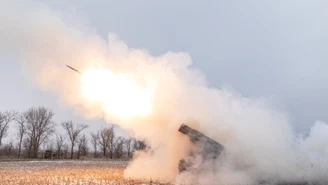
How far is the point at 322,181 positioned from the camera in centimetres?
2120

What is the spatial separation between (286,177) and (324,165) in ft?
8.13

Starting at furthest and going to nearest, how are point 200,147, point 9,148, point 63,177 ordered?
point 9,148 < point 63,177 < point 200,147

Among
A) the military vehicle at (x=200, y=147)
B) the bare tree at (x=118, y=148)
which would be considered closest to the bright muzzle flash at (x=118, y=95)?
the military vehicle at (x=200, y=147)

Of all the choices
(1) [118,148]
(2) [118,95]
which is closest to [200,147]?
(2) [118,95]

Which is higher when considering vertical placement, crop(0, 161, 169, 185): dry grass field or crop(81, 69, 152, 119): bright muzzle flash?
crop(81, 69, 152, 119): bright muzzle flash

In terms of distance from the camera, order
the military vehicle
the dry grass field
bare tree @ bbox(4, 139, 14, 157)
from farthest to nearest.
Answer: bare tree @ bbox(4, 139, 14, 157), the military vehicle, the dry grass field

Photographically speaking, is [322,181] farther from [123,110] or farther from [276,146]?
[123,110]

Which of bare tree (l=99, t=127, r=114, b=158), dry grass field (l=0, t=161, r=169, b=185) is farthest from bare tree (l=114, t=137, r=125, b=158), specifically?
dry grass field (l=0, t=161, r=169, b=185)

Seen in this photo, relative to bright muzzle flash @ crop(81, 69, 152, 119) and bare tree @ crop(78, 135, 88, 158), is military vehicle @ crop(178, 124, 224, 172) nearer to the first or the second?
bright muzzle flash @ crop(81, 69, 152, 119)

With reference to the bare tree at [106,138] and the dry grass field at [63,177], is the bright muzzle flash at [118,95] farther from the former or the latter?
the bare tree at [106,138]

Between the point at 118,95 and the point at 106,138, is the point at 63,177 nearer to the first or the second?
the point at 118,95

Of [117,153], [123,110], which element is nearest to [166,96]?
[123,110]

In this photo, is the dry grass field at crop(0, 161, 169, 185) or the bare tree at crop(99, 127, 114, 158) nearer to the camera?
the dry grass field at crop(0, 161, 169, 185)

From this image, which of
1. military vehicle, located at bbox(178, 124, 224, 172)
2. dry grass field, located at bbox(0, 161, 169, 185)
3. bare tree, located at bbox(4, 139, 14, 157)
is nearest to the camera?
dry grass field, located at bbox(0, 161, 169, 185)
